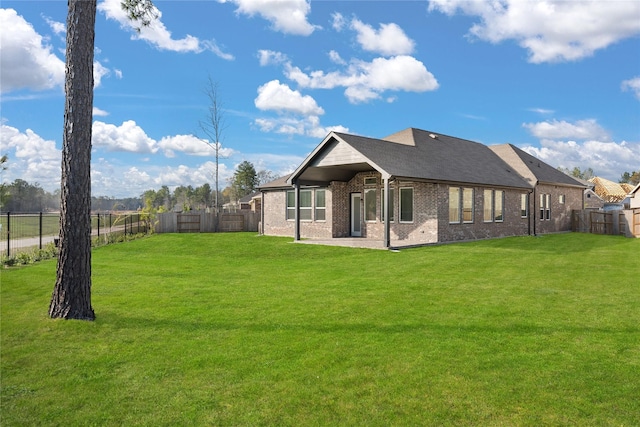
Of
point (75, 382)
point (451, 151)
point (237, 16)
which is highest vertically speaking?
point (237, 16)

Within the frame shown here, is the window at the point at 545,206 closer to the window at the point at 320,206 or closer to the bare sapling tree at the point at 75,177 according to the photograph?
the window at the point at 320,206

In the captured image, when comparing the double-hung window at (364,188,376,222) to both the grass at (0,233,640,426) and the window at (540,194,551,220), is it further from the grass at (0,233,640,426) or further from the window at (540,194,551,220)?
the window at (540,194,551,220)

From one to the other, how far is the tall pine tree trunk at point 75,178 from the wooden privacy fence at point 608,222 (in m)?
27.9

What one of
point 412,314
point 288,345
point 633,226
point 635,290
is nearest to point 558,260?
point 635,290

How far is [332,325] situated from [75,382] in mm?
3167

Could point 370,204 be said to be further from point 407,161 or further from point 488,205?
point 488,205

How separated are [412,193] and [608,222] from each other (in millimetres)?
15557

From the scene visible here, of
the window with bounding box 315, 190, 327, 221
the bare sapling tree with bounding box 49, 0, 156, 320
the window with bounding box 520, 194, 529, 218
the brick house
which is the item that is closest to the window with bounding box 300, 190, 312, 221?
the brick house

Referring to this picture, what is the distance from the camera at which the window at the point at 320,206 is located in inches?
861

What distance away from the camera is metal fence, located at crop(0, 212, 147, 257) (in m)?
15.6

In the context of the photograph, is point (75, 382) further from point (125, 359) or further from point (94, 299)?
point (94, 299)

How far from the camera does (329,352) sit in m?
5.01

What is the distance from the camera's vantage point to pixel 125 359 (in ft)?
16.2

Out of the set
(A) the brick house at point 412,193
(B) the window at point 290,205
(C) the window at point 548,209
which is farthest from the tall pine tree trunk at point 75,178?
(C) the window at point 548,209
